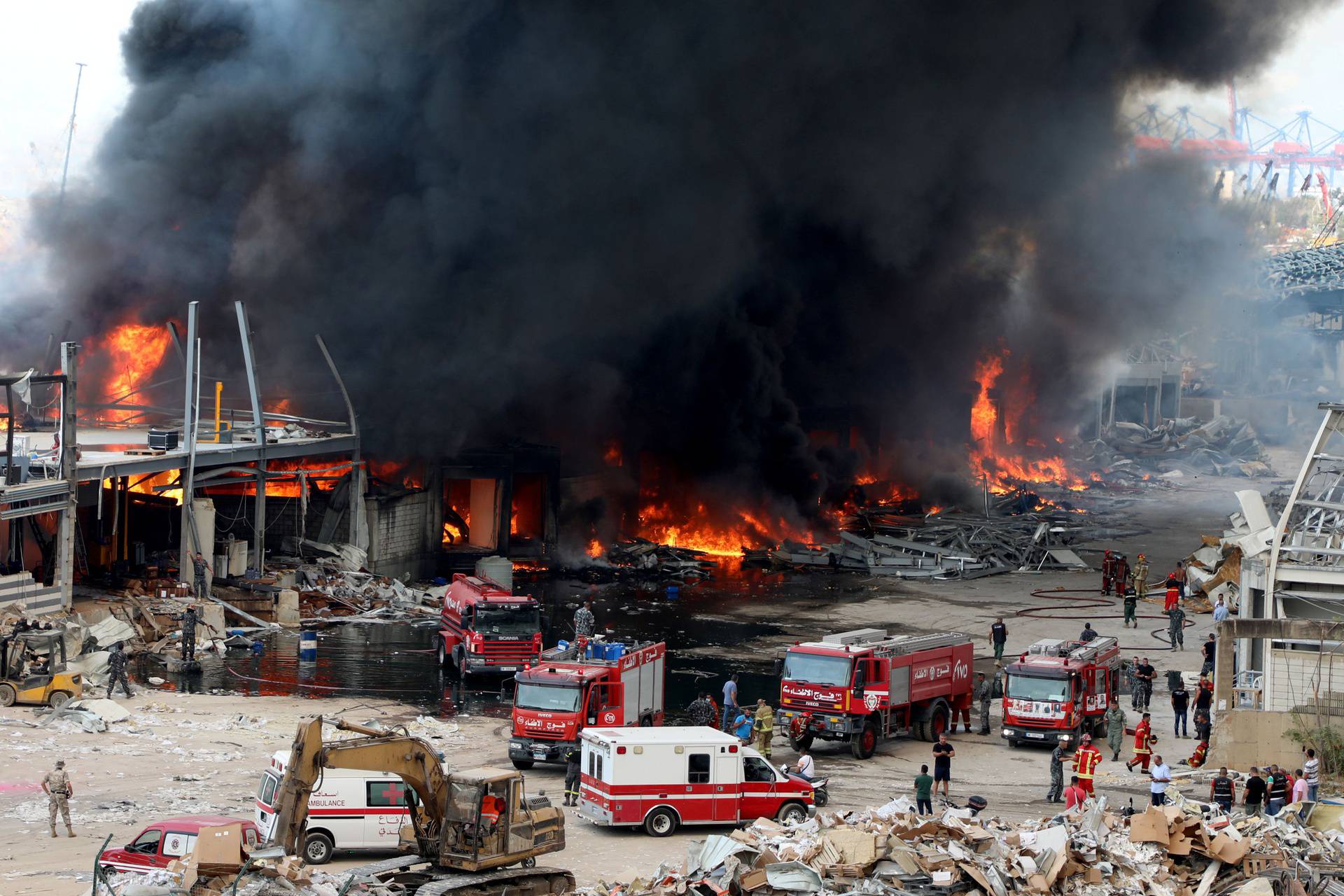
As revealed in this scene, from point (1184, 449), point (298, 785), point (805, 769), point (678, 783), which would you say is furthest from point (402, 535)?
point (1184, 449)

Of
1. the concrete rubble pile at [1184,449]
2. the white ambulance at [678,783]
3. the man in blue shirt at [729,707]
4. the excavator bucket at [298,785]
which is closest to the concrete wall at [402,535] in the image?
the man in blue shirt at [729,707]

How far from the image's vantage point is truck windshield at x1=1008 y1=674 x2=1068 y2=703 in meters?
23.7

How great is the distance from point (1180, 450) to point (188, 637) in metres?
58.2

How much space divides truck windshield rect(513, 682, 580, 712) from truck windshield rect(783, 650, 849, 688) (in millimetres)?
3551

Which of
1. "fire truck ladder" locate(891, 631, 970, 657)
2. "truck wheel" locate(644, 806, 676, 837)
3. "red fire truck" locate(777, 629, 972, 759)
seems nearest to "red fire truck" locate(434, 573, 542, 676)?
"red fire truck" locate(777, 629, 972, 759)

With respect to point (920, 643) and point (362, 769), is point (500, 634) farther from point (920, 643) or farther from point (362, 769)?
point (362, 769)

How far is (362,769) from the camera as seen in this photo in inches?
595

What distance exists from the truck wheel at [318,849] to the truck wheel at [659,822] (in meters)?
3.78

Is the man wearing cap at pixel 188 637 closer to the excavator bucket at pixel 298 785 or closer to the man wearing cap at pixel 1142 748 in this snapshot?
the excavator bucket at pixel 298 785

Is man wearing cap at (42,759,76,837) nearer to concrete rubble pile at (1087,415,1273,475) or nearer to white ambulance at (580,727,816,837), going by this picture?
white ambulance at (580,727,816,837)

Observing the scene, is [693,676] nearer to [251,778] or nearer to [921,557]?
[251,778]

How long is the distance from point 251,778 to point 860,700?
8.70m

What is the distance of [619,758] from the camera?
1833cm

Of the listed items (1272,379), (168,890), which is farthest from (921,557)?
(1272,379)
